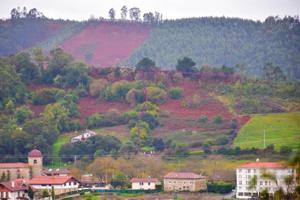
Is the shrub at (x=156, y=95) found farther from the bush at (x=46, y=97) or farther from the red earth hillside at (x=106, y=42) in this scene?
the red earth hillside at (x=106, y=42)

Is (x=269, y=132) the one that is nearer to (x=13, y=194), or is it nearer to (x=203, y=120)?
(x=203, y=120)

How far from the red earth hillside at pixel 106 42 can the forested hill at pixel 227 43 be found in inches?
91.5

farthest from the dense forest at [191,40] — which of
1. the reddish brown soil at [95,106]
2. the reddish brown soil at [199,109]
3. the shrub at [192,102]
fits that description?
the reddish brown soil at [95,106]

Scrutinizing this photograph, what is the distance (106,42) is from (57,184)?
81.0 meters

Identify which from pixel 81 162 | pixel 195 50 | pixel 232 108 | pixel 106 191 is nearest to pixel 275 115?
pixel 232 108

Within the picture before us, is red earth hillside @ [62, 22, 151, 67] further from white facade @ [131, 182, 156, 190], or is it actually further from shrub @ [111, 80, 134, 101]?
white facade @ [131, 182, 156, 190]

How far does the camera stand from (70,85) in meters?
107

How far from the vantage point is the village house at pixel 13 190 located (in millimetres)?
72750

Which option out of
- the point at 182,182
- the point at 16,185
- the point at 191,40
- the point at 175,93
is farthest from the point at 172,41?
the point at 16,185

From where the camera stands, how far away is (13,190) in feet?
240

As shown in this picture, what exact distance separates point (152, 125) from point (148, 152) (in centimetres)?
791

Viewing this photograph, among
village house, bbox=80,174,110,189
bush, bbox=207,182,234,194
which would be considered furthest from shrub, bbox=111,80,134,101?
bush, bbox=207,182,234,194

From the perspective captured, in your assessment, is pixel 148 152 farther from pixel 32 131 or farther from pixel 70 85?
pixel 70 85

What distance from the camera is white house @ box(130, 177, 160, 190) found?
247 feet
